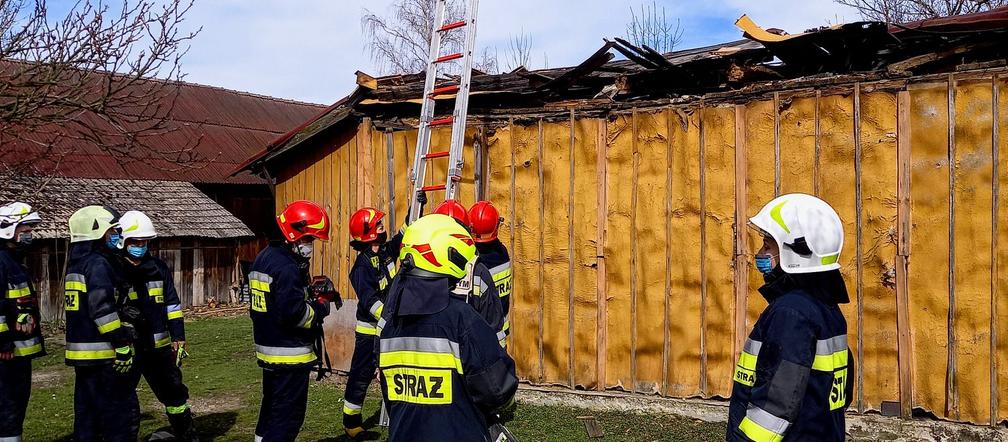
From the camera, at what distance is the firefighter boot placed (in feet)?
23.3

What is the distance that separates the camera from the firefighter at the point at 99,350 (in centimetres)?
593

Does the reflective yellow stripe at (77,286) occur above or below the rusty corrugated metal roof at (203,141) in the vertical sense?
below

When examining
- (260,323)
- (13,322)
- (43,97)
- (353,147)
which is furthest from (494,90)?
(43,97)

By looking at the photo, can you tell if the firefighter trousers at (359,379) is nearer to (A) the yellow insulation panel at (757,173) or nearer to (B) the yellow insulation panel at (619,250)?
(B) the yellow insulation panel at (619,250)

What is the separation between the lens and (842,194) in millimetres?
7016

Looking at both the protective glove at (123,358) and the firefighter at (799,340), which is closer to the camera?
the firefighter at (799,340)

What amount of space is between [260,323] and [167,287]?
1878mm

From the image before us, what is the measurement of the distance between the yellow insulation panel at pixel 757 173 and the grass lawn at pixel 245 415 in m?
1.32

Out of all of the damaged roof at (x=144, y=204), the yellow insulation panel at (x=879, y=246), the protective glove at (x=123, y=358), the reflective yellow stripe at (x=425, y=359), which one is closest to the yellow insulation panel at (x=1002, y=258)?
the yellow insulation panel at (x=879, y=246)

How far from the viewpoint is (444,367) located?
3.45 metres

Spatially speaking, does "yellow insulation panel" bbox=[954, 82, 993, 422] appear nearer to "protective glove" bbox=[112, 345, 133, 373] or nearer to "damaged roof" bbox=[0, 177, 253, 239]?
"protective glove" bbox=[112, 345, 133, 373]

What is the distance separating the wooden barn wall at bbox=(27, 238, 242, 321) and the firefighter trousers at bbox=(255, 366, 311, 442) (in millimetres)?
13486

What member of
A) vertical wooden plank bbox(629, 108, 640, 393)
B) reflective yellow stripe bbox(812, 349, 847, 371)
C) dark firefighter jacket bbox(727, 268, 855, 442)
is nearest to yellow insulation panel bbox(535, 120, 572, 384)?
vertical wooden plank bbox(629, 108, 640, 393)

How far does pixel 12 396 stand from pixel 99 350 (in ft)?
3.20
